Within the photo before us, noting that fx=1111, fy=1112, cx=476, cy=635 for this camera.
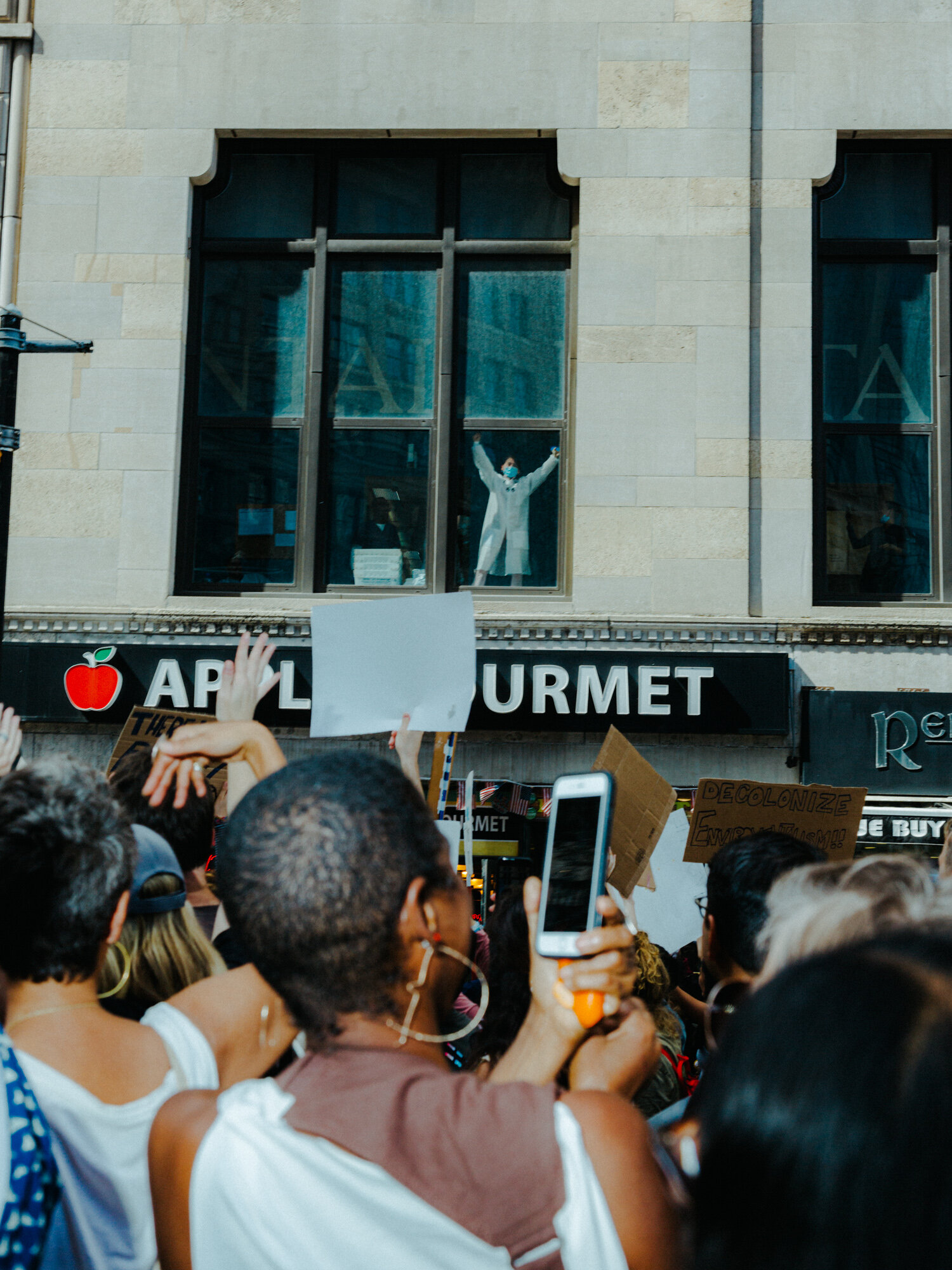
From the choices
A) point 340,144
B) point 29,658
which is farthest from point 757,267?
point 29,658

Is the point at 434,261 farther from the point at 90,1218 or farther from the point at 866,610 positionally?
the point at 90,1218

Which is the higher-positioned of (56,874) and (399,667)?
(399,667)

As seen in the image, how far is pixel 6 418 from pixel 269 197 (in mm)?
4124

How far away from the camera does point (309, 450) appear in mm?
8492

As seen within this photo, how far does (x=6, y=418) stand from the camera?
546cm

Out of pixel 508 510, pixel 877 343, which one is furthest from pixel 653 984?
pixel 877 343

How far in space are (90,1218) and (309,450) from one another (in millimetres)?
7081

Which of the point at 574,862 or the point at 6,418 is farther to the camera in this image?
the point at 6,418

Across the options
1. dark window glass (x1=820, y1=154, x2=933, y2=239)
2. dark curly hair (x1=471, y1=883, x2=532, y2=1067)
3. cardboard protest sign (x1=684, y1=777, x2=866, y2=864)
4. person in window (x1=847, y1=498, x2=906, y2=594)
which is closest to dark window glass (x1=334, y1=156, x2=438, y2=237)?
dark window glass (x1=820, y1=154, x2=933, y2=239)

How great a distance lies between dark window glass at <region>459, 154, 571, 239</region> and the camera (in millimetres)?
8633

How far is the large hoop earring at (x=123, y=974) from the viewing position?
2451mm

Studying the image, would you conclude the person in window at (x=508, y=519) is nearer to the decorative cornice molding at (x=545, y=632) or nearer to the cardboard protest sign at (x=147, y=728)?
the decorative cornice molding at (x=545, y=632)

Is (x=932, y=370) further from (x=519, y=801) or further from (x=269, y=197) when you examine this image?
(x=269, y=197)

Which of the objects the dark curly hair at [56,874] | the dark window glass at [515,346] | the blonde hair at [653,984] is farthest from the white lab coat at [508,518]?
the dark curly hair at [56,874]
